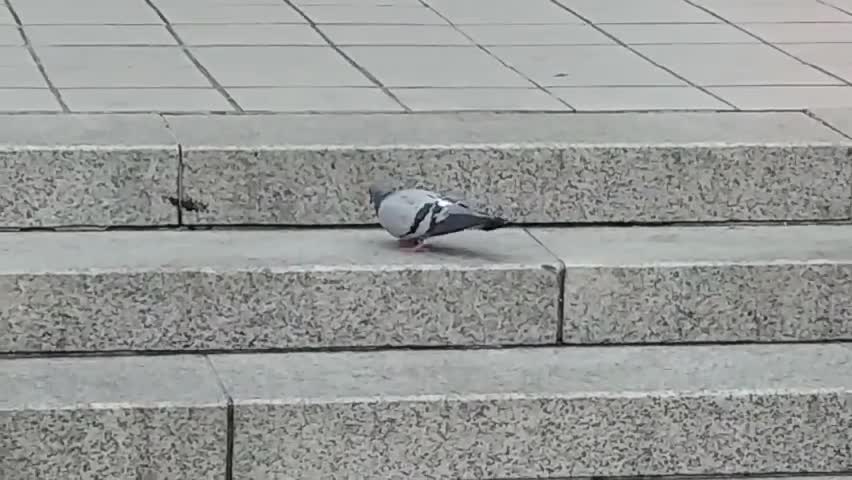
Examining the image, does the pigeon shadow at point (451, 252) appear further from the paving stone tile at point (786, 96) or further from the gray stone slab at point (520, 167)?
the paving stone tile at point (786, 96)

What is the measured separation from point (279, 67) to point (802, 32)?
2.01 m

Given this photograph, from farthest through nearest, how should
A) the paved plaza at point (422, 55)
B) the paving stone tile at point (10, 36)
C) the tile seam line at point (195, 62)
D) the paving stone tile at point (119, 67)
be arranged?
the paving stone tile at point (10, 36) < the paving stone tile at point (119, 67) < the paved plaza at point (422, 55) < the tile seam line at point (195, 62)

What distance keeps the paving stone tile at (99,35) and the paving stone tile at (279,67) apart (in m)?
0.23

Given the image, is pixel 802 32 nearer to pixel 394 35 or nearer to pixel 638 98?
pixel 638 98

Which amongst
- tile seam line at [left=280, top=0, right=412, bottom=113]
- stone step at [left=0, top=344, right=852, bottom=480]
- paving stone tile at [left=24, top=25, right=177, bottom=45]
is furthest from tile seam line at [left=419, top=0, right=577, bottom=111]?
stone step at [left=0, top=344, right=852, bottom=480]

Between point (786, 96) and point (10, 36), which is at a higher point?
point (786, 96)

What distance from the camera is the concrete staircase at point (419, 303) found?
Result: 3824mm

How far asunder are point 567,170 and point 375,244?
1.82 ft

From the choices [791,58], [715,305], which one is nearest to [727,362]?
[715,305]

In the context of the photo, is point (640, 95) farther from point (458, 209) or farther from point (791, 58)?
point (458, 209)

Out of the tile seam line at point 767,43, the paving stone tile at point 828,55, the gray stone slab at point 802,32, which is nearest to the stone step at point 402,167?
the tile seam line at point 767,43

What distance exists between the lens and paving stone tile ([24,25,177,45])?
570 centimetres

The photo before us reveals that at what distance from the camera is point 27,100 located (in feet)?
15.7

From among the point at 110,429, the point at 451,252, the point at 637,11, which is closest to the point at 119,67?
the point at 451,252
